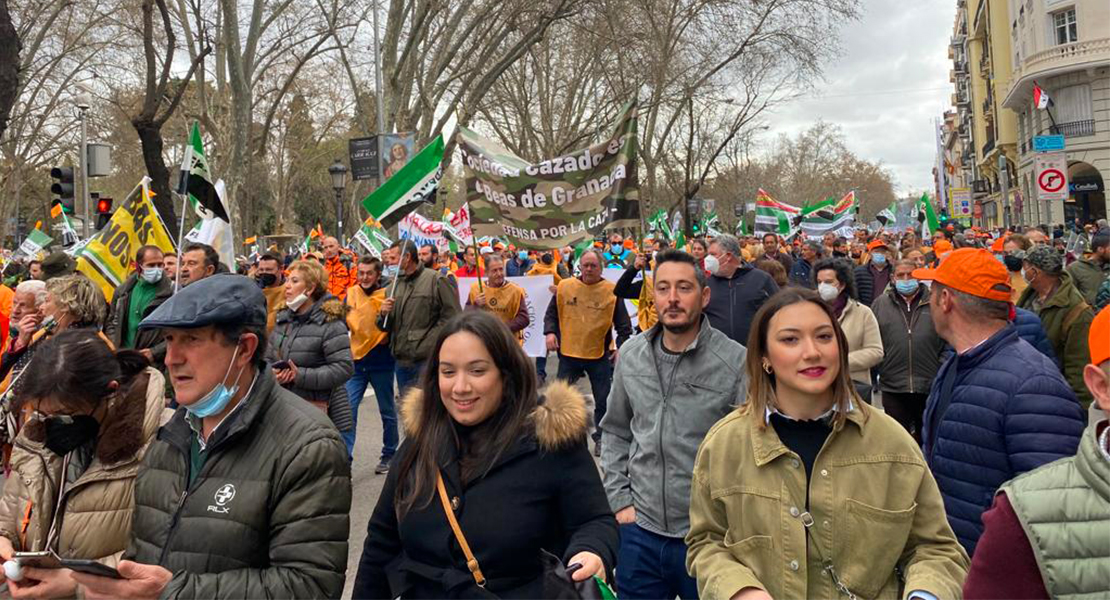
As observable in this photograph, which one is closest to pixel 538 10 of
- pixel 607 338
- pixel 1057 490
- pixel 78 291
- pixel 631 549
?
pixel 607 338

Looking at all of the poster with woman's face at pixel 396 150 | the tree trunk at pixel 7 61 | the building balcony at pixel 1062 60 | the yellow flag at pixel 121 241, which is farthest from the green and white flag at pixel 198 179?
the building balcony at pixel 1062 60

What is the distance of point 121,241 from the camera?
26.5ft

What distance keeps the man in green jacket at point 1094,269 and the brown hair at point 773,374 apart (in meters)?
6.57

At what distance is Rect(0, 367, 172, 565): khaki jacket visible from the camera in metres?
2.62

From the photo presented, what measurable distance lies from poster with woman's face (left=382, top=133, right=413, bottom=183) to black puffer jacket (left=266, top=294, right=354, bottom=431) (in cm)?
1313

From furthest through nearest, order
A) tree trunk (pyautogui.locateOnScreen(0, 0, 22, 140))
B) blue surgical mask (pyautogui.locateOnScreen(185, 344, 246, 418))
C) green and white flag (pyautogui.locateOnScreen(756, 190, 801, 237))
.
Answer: green and white flag (pyautogui.locateOnScreen(756, 190, 801, 237))
tree trunk (pyautogui.locateOnScreen(0, 0, 22, 140))
blue surgical mask (pyautogui.locateOnScreen(185, 344, 246, 418))

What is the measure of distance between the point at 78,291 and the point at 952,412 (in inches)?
187

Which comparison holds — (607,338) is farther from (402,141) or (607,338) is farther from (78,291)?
(402,141)

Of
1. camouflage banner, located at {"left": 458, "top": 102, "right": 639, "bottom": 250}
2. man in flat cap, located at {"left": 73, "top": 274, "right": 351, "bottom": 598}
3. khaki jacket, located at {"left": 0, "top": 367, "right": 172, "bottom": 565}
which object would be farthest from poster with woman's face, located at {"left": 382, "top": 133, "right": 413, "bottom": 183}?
man in flat cap, located at {"left": 73, "top": 274, "right": 351, "bottom": 598}

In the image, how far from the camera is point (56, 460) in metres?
2.71

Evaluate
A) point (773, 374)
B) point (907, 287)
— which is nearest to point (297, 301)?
point (773, 374)

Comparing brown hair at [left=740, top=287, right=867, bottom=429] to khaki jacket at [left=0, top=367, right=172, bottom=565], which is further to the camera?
khaki jacket at [left=0, top=367, right=172, bottom=565]

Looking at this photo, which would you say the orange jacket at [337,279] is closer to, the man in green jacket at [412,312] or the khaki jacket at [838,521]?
the man in green jacket at [412,312]

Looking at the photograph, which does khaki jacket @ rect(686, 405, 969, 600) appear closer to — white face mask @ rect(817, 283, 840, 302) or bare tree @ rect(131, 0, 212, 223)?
white face mask @ rect(817, 283, 840, 302)
